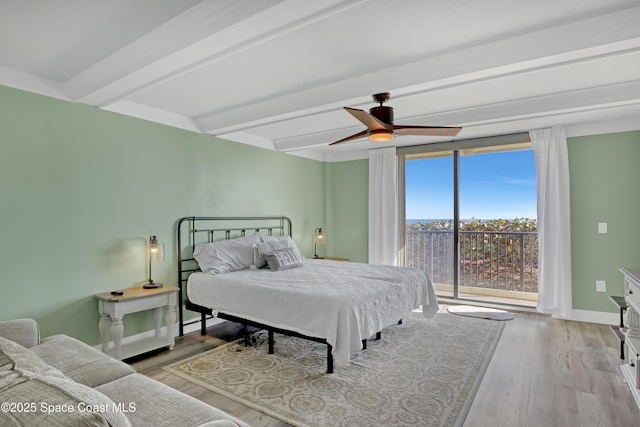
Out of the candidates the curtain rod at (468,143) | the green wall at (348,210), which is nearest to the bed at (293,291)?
the green wall at (348,210)

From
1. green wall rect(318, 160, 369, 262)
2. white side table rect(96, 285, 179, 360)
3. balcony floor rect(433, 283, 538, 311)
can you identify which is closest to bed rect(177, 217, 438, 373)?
white side table rect(96, 285, 179, 360)

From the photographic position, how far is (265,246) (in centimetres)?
450

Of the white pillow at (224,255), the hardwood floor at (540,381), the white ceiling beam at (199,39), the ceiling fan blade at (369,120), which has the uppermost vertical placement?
the white ceiling beam at (199,39)

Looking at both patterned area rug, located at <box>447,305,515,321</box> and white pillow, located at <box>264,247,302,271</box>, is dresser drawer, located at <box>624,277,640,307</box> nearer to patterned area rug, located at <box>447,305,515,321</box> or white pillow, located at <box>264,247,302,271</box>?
patterned area rug, located at <box>447,305,515,321</box>

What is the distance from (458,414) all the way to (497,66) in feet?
8.01

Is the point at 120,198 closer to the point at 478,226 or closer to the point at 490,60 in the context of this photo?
the point at 490,60

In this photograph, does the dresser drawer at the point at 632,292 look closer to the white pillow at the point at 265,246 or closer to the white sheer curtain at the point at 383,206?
the white sheer curtain at the point at 383,206

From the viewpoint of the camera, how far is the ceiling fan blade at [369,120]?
106 inches

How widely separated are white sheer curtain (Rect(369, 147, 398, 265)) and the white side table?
343cm

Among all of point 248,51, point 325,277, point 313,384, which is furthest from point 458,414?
point 248,51

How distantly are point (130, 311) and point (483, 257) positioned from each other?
5.35 m

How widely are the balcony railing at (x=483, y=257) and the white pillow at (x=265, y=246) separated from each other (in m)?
2.48

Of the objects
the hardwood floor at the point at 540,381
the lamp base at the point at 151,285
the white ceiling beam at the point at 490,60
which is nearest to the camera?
the white ceiling beam at the point at 490,60

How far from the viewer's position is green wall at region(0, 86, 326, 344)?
9.29ft
